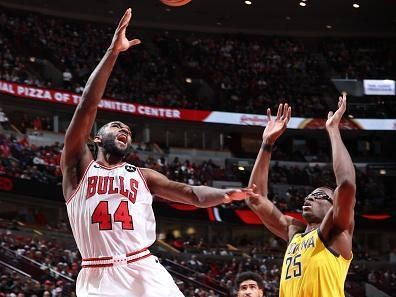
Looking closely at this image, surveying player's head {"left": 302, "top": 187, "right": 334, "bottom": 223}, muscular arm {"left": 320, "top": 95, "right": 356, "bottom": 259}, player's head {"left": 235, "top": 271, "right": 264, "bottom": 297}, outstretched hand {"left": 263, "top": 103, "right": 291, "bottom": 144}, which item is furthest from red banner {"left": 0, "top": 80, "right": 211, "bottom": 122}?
muscular arm {"left": 320, "top": 95, "right": 356, "bottom": 259}

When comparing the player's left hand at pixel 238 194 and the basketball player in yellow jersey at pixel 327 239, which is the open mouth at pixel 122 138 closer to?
the player's left hand at pixel 238 194

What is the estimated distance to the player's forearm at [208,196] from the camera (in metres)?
4.62

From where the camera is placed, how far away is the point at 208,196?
468 cm

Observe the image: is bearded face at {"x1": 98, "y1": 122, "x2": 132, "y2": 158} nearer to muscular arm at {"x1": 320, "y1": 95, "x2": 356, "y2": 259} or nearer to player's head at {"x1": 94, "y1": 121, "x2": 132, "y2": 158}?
player's head at {"x1": 94, "y1": 121, "x2": 132, "y2": 158}

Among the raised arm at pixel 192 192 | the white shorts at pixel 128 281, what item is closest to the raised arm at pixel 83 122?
the raised arm at pixel 192 192

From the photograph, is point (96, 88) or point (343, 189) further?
point (343, 189)

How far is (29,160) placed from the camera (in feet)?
76.6

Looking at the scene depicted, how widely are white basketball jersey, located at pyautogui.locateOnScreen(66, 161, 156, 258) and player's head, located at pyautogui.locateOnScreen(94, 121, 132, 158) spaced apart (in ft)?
0.36

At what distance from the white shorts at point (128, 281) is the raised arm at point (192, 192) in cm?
44

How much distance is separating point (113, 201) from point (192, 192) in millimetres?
498

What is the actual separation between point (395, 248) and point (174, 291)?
1054 inches

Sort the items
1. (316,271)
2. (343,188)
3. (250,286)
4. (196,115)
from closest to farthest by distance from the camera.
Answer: (343,188), (316,271), (250,286), (196,115)

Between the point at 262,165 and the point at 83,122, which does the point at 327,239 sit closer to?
the point at 262,165

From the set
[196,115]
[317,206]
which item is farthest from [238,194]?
[196,115]
